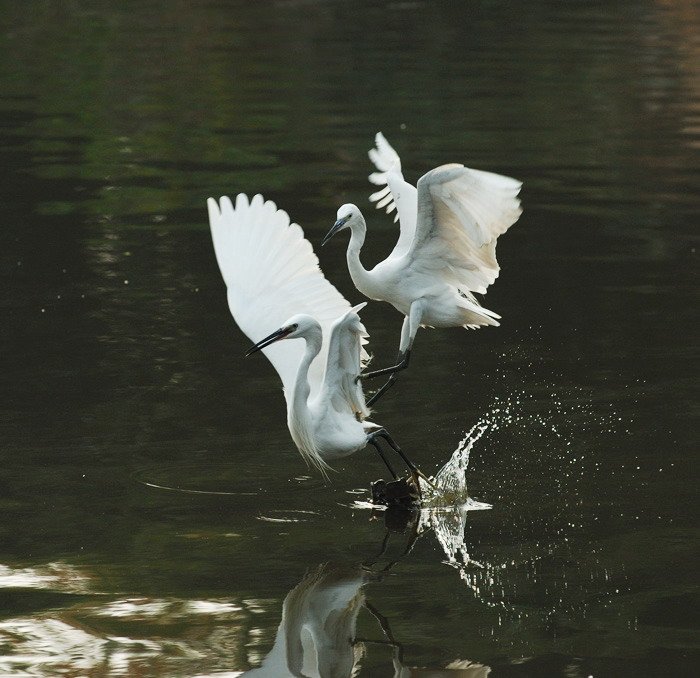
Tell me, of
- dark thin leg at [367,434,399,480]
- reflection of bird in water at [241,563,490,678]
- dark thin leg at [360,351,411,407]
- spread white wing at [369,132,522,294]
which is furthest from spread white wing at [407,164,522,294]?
reflection of bird in water at [241,563,490,678]

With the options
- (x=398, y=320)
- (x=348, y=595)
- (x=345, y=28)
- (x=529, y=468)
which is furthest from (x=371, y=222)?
(x=345, y=28)

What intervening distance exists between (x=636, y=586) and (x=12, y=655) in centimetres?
251

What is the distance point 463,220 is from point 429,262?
0.71 m

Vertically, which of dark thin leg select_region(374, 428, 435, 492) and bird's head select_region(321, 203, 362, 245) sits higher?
bird's head select_region(321, 203, 362, 245)

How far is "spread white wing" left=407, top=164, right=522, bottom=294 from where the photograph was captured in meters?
7.05

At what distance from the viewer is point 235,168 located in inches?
623

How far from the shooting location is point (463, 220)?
24.3ft

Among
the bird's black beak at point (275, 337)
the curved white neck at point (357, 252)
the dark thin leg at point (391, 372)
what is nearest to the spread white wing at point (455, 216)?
the curved white neck at point (357, 252)

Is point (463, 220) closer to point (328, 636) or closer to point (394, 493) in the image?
point (394, 493)

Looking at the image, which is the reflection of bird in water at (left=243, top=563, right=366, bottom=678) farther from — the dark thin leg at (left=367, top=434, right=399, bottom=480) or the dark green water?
the dark thin leg at (left=367, top=434, right=399, bottom=480)

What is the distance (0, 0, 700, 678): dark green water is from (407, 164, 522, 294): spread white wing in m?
0.84

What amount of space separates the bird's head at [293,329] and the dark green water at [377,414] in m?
0.82

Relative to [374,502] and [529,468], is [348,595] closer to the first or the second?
[374,502]

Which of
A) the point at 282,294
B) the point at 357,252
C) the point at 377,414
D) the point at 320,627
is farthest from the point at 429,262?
the point at 320,627
